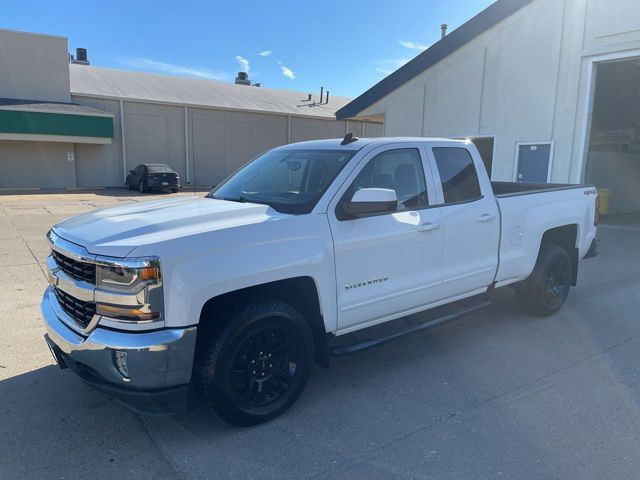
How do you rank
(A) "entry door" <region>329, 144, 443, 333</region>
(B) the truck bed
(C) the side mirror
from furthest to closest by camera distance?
(B) the truck bed
(A) "entry door" <region>329, 144, 443, 333</region>
(C) the side mirror

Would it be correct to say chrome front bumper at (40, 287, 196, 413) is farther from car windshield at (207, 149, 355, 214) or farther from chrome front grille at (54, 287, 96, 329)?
car windshield at (207, 149, 355, 214)

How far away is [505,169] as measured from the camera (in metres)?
15.4

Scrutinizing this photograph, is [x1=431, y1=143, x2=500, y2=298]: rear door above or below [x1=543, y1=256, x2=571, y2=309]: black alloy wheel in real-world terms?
above

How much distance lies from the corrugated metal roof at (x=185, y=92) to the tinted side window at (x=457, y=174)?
27605mm

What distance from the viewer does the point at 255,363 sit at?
331 cm

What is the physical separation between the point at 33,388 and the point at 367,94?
17.5 meters

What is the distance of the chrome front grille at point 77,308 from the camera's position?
3039mm

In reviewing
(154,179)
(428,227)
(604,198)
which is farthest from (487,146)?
(154,179)

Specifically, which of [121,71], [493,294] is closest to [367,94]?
[493,294]

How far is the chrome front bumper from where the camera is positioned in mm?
2793

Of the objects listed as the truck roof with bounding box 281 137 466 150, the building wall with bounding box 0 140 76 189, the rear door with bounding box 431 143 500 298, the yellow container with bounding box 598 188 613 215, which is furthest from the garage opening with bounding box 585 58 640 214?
the building wall with bounding box 0 140 76 189

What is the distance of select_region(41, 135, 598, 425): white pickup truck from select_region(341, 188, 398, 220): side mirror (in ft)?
0.03

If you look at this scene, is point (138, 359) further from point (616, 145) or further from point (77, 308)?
point (616, 145)

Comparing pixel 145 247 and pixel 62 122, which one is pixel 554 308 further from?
pixel 62 122
